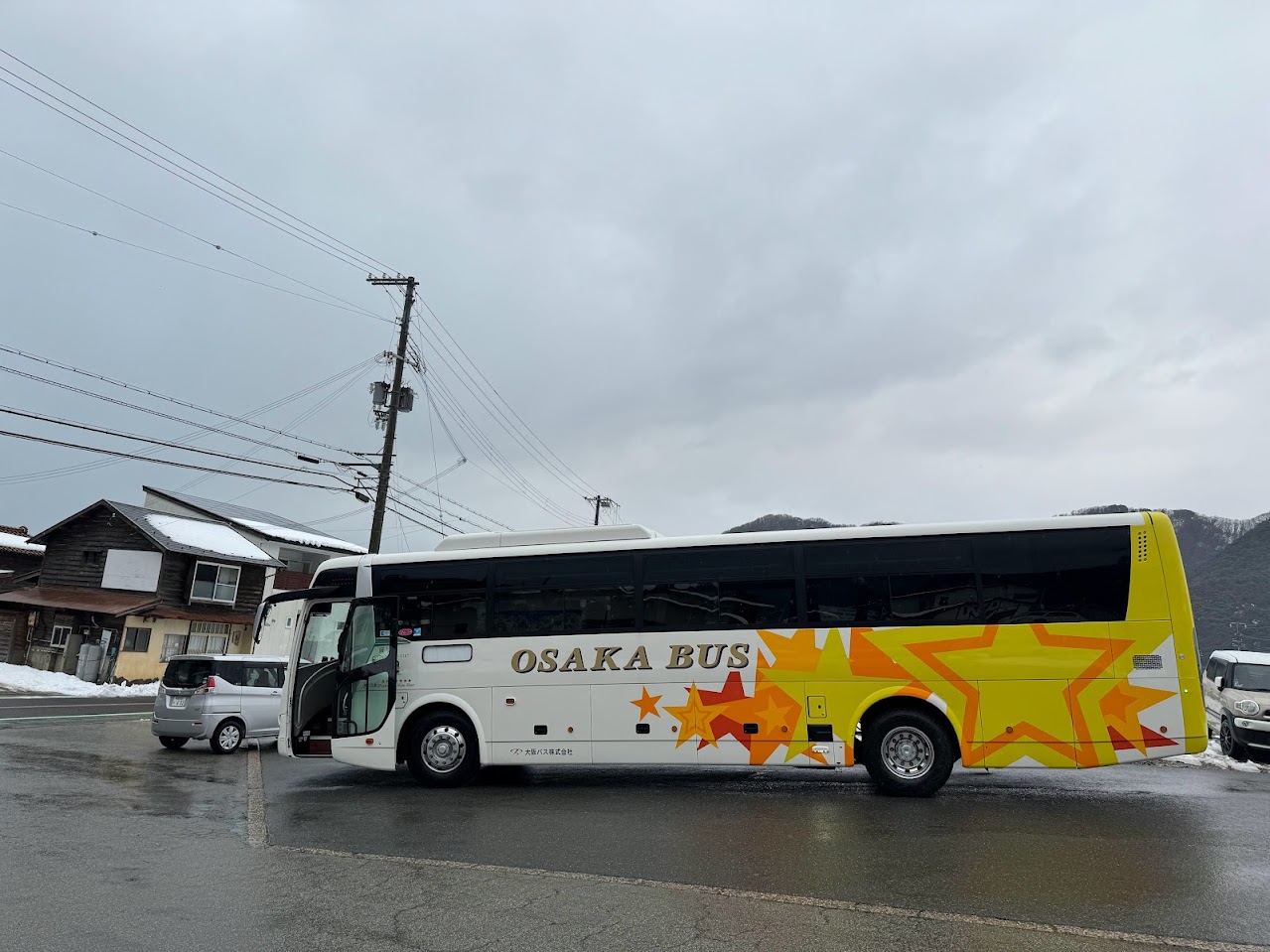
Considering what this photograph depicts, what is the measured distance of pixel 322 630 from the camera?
1137 cm

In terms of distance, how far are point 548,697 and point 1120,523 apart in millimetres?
7360

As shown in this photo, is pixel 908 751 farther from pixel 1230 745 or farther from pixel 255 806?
pixel 1230 745

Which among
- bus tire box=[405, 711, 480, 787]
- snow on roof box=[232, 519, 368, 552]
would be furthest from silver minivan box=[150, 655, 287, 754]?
snow on roof box=[232, 519, 368, 552]

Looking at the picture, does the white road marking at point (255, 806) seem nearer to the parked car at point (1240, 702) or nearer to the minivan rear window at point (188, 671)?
the minivan rear window at point (188, 671)

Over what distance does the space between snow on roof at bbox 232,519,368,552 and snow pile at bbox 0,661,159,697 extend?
13502mm

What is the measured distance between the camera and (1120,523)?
9375 millimetres

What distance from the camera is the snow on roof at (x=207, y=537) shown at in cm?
3731

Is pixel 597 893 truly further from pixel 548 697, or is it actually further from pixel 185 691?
pixel 185 691

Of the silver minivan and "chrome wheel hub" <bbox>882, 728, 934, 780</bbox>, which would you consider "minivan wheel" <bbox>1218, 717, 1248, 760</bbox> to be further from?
the silver minivan

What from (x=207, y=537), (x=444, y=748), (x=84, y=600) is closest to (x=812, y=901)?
(x=444, y=748)

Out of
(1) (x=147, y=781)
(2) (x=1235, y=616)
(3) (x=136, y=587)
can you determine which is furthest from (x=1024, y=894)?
(2) (x=1235, y=616)

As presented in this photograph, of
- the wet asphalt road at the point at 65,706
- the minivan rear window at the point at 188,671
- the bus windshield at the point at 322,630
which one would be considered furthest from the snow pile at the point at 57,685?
the bus windshield at the point at 322,630

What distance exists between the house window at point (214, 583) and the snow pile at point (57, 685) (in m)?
5.49

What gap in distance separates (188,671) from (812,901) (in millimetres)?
13576
